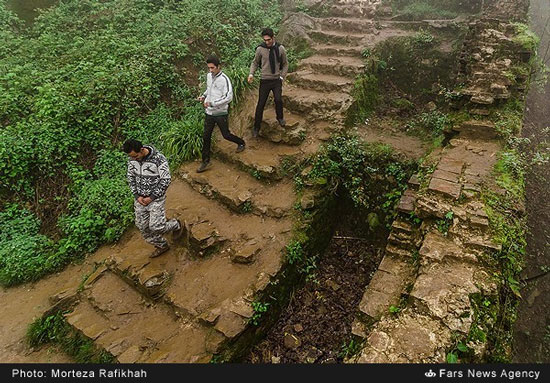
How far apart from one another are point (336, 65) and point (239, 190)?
167 inches

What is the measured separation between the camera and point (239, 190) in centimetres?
605

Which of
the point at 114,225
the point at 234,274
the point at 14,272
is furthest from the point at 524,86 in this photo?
the point at 14,272

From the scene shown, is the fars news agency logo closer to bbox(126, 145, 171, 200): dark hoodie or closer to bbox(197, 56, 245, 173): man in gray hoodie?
bbox(126, 145, 171, 200): dark hoodie

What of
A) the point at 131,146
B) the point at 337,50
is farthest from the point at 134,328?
the point at 337,50

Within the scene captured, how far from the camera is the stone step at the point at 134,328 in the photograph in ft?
13.6

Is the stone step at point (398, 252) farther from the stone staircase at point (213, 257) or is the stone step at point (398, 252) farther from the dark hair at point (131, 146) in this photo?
the dark hair at point (131, 146)

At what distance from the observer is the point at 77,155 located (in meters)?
7.13

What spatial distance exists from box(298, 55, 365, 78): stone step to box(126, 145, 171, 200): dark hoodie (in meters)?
5.22

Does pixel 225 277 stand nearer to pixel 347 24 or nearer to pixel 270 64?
pixel 270 64

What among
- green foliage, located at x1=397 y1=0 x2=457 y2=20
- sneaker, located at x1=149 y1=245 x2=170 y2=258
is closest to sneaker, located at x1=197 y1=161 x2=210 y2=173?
sneaker, located at x1=149 y1=245 x2=170 y2=258

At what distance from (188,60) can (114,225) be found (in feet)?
16.4

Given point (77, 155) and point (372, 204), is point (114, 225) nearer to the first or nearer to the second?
point (77, 155)

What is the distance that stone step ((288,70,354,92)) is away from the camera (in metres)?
7.45

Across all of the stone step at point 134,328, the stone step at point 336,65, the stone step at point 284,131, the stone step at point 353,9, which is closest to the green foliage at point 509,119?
the stone step at point 336,65
